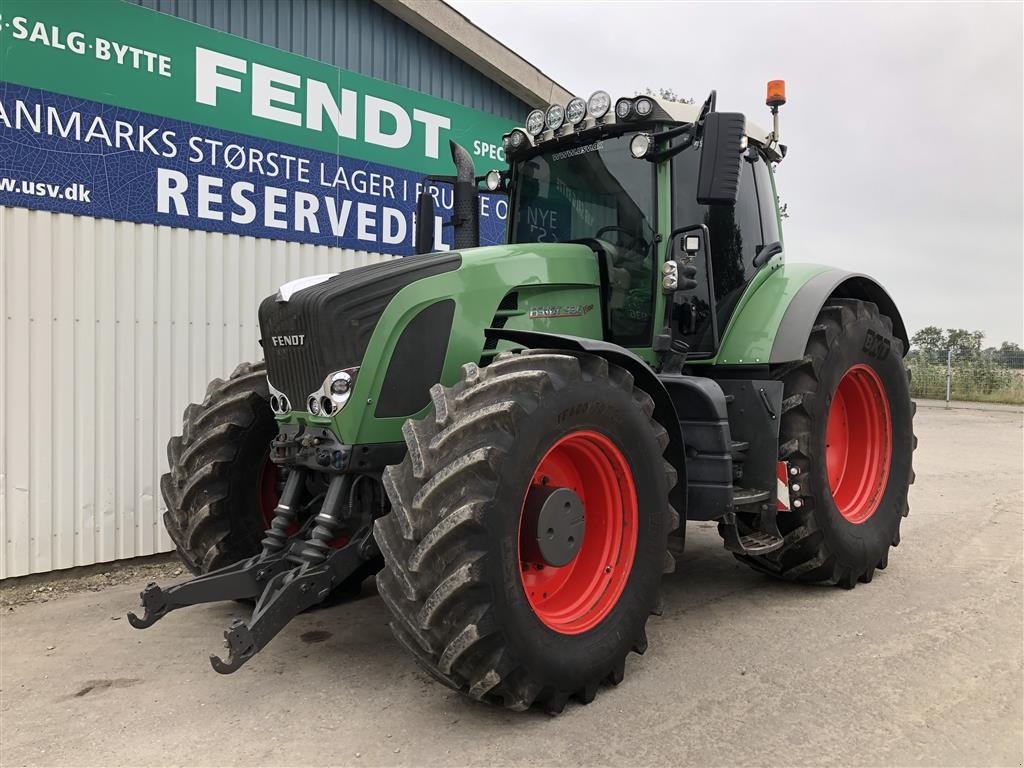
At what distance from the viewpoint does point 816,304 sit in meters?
4.72

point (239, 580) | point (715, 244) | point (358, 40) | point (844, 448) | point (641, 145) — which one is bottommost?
point (239, 580)

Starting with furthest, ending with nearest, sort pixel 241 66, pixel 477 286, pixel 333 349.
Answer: pixel 241 66, pixel 477 286, pixel 333 349

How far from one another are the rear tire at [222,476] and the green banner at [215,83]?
8.12 ft

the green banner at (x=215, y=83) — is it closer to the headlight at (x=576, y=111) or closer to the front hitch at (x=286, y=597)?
the headlight at (x=576, y=111)

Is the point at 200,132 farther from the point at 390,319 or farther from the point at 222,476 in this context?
the point at 390,319

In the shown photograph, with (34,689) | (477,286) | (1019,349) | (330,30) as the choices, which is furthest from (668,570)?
(1019,349)

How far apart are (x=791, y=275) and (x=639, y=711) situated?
307cm

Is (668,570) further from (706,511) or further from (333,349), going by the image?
(333,349)

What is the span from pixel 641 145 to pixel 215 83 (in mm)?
3389

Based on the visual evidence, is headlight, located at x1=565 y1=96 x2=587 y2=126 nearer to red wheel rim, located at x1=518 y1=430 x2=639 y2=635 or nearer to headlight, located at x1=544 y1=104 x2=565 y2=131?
headlight, located at x1=544 y1=104 x2=565 y2=131

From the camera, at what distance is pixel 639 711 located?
3217 millimetres

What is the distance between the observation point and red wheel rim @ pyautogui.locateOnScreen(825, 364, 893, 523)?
17.3ft

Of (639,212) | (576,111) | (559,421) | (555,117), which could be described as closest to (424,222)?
(555,117)

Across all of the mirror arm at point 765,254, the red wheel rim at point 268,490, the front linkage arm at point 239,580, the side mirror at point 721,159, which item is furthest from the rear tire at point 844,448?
the red wheel rim at point 268,490
